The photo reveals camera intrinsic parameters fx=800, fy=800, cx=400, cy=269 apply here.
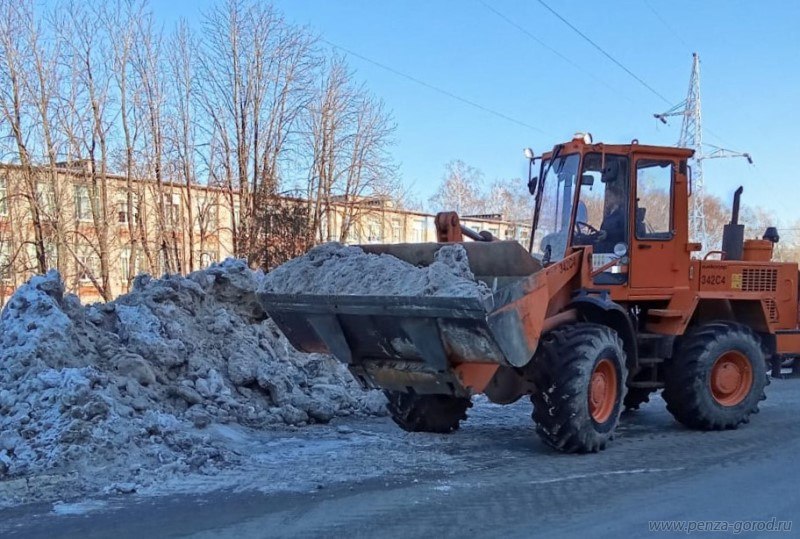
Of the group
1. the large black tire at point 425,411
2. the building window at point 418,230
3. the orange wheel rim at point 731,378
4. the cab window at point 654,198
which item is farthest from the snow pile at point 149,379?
the building window at point 418,230

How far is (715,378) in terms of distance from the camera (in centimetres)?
874

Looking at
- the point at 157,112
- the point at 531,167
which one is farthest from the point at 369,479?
the point at 157,112

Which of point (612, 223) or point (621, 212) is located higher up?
point (621, 212)

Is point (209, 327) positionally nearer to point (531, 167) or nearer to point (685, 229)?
point (531, 167)

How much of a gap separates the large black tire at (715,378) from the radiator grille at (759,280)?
0.64 metres

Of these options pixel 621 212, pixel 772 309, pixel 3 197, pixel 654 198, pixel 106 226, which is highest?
pixel 3 197

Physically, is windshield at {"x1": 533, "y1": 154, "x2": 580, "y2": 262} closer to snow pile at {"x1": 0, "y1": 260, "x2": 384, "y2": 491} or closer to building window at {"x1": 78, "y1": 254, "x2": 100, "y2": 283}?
snow pile at {"x1": 0, "y1": 260, "x2": 384, "y2": 491}

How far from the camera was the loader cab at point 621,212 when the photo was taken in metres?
8.13

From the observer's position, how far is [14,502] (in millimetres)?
5832

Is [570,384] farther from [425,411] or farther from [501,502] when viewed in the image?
[425,411]

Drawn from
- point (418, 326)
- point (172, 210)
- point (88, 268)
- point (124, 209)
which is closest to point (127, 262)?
point (124, 209)

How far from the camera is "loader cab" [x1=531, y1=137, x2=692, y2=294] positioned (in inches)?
320

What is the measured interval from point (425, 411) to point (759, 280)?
443 cm

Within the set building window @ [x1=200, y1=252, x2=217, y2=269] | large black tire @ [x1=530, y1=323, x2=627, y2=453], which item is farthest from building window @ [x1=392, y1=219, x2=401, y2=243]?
large black tire @ [x1=530, y1=323, x2=627, y2=453]
